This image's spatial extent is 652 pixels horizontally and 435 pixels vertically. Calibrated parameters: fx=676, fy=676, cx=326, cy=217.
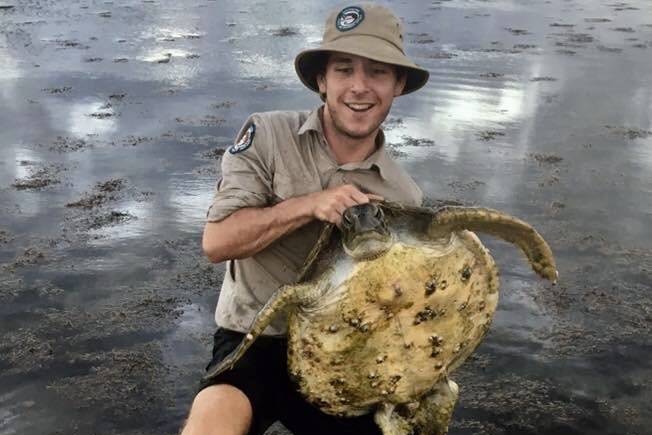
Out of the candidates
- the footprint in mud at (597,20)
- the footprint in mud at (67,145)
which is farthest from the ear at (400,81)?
the footprint in mud at (597,20)

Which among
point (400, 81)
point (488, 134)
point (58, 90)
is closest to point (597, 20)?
point (488, 134)

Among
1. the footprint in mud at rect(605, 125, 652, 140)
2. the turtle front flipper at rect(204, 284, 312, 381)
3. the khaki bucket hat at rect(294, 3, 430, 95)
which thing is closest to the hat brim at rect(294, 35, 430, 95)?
the khaki bucket hat at rect(294, 3, 430, 95)

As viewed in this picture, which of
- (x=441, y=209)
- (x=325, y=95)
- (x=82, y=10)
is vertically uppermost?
(x=325, y=95)

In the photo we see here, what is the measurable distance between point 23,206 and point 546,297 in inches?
212

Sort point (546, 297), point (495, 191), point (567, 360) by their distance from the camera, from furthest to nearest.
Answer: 1. point (495, 191)
2. point (546, 297)
3. point (567, 360)

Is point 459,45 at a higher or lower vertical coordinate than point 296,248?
lower

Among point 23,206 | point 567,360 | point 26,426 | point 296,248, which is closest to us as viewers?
point 296,248

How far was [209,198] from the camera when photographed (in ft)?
24.4

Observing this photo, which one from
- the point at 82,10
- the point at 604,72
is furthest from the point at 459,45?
the point at 82,10

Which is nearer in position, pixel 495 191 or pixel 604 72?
pixel 495 191

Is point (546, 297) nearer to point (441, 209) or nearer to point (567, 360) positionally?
point (567, 360)

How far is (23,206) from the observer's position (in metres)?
→ 7.24

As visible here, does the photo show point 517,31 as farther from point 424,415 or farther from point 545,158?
point 424,415

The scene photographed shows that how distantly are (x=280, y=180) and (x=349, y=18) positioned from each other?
84 cm
